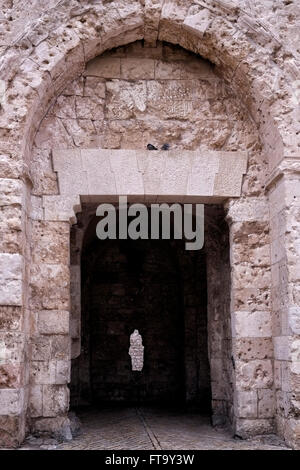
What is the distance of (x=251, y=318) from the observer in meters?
5.24

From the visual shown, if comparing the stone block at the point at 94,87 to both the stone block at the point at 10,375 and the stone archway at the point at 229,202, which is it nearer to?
the stone archway at the point at 229,202

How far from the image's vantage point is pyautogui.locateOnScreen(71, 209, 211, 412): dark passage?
1030 cm

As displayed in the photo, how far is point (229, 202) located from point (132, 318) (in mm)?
5793

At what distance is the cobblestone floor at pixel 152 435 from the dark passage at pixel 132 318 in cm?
255

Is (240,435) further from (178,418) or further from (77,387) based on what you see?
(77,387)

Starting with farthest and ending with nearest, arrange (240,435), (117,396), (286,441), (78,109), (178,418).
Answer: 1. (117,396)
2. (178,418)
3. (78,109)
4. (240,435)
5. (286,441)

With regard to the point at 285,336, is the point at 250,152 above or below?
above

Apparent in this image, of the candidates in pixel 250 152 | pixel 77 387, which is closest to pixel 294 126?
pixel 250 152

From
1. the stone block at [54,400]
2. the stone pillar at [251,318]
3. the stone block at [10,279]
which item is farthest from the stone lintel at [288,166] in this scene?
the stone block at [54,400]

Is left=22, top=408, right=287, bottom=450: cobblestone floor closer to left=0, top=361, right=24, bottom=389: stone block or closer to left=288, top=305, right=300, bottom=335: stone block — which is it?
left=0, top=361, right=24, bottom=389: stone block

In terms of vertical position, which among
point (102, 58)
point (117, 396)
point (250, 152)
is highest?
point (102, 58)

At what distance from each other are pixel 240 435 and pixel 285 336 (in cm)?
100

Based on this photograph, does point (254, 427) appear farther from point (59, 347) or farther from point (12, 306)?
point (12, 306)

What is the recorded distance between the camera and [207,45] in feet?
17.6
